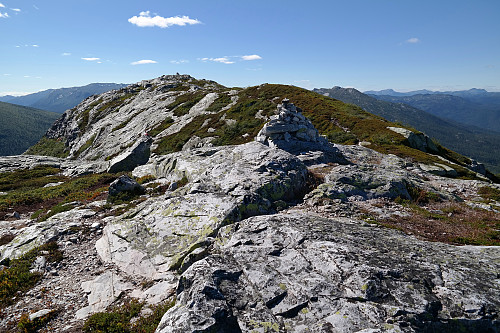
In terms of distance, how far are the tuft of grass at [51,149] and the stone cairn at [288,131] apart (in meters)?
92.6

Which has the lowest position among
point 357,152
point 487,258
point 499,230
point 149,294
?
point 149,294

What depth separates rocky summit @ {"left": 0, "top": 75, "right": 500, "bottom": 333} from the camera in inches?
282

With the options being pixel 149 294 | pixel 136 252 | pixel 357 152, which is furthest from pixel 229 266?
pixel 357 152

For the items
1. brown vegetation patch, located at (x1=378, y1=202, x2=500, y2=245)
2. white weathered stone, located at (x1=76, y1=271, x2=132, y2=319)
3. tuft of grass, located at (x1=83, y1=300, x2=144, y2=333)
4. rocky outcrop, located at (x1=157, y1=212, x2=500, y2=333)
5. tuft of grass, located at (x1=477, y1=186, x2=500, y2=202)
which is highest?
rocky outcrop, located at (x1=157, y1=212, x2=500, y2=333)

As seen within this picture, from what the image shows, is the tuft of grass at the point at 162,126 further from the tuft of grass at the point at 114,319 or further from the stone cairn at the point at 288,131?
the tuft of grass at the point at 114,319

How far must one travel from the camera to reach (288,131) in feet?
88.0

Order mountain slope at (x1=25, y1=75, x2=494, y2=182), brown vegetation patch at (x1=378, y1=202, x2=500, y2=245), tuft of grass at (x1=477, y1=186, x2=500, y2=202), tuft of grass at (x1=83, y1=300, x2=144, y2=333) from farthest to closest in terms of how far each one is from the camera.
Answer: mountain slope at (x1=25, y1=75, x2=494, y2=182), tuft of grass at (x1=477, y1=186, x2=500, y2=202), brown vegetation patch at (x1=378, y1=202, x2=500, y2=245), tuft of grass at (x1=83, y1=300, x2=144, y2=333)

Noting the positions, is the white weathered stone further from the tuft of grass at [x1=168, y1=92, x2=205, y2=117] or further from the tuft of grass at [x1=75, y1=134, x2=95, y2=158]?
the tuft of grass at [x1=75, y1=134, x2=95, y2=158]

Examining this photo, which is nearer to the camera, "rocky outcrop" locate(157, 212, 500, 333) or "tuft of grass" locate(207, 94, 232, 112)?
"rocky outcrop" locate(157, 212, 500, 333)

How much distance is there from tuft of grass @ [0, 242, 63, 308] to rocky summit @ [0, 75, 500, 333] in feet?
0.22

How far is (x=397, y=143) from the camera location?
4312 centimetres

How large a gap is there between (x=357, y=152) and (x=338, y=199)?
52.3 ft

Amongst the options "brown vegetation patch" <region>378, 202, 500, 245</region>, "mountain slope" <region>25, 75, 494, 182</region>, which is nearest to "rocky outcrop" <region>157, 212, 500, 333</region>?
"brown vegetation patch" <region>378, 202, 500, 245</region>

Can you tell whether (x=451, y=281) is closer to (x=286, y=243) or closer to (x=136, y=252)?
(x=286, y=243)
